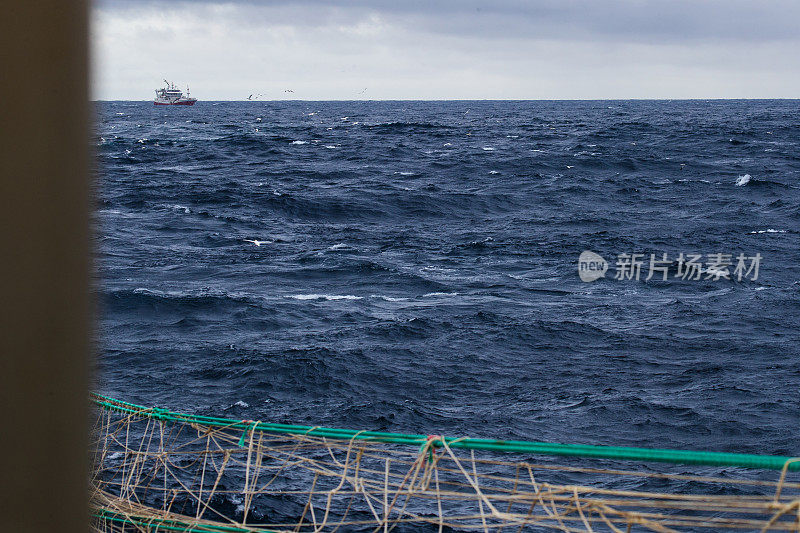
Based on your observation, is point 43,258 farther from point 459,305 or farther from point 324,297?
point 324,297

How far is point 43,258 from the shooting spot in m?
0.89

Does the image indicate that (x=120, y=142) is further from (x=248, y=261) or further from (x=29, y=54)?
(x=29, y=54)

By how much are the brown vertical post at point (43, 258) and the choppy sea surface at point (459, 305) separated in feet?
0.34

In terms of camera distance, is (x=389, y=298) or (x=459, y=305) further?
(x=389, y=298)

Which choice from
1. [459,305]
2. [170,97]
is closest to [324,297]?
[459,305]

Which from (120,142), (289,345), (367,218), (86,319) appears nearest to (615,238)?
(367,218)

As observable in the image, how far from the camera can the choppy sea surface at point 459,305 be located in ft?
43.4

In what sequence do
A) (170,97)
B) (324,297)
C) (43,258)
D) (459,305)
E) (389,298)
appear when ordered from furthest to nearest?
(170,97), (324,297), (389,298), (459,305), (43,258)

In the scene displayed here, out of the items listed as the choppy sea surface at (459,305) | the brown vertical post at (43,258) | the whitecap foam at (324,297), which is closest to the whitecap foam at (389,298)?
the choppy sea surface at (459,305)

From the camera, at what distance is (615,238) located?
94.0ft

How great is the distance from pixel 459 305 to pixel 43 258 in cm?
1907

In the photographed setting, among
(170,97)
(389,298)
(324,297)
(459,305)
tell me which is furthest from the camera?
(170,97)

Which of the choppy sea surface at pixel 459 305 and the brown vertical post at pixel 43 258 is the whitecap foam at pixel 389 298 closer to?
the choppy sea surface at pixel 459 305

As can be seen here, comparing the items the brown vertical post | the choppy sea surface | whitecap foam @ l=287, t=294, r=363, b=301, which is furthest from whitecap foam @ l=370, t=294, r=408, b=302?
the brown vertical post
